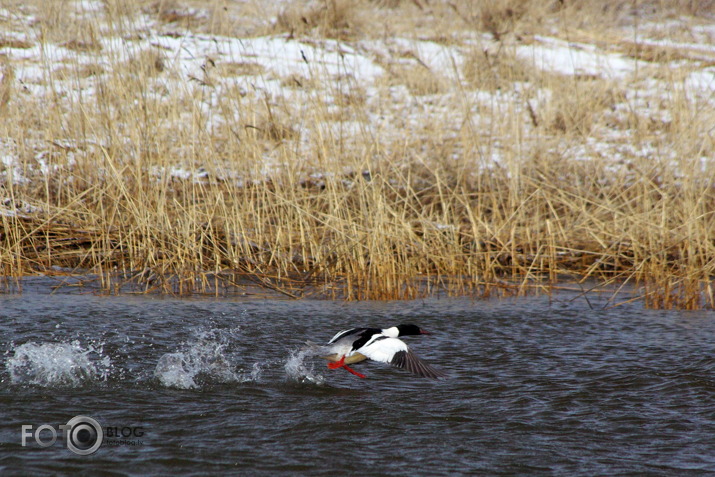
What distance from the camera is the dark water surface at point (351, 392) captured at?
3055 mm

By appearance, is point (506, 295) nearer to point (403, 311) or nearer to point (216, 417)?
point (403, 311)

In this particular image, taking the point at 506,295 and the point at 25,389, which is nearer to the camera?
the point at 25,389

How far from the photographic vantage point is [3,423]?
10.8ft

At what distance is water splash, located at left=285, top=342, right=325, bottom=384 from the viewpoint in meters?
4.14

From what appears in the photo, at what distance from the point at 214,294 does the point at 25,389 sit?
8.45 feet

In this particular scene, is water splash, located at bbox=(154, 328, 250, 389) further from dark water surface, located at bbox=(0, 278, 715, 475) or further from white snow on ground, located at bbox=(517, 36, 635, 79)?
white snow on ground, located at bbox=(517, 36, 635, 79)

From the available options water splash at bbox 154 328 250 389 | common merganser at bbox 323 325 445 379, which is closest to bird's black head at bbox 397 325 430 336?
common merganser at bbox 323 325 445 379

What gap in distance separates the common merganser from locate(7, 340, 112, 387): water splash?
1257 millimetres

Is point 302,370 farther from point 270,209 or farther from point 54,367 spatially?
point 270,209

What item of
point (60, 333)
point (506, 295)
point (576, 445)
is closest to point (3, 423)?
point (60, 333)

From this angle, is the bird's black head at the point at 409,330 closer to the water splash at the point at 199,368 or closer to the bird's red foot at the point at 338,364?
the bird's red foot at the point at 338,364

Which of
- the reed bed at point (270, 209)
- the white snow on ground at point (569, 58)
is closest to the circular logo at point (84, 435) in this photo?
the reed bed at point (270, 209)

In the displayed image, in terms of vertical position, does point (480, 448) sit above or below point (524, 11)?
below

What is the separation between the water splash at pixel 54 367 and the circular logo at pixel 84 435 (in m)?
0.54
